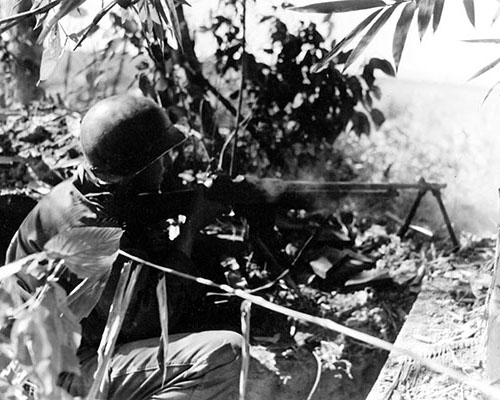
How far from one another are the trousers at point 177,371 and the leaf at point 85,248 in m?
1.13

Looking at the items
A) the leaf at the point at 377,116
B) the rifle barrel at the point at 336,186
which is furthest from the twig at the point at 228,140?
the leaf at the point at 377,116

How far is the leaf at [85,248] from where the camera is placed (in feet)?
4.78

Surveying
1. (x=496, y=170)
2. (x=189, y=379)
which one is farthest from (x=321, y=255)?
(x=496, y=170)

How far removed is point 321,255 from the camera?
3.52 meters

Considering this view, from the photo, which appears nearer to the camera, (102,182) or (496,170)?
(102,182)

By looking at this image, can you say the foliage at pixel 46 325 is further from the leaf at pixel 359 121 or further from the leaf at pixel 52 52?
the leaf at pixel 359 121

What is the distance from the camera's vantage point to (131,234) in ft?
9.16

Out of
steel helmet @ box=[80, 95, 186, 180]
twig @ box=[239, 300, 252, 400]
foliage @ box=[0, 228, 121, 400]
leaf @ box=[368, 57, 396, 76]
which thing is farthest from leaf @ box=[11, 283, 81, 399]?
leaf @ box=[368, 57, 396, 76]

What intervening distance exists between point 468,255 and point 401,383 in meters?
1.70

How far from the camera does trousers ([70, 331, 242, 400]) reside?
265cm

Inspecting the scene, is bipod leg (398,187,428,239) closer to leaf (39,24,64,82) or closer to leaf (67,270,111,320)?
leaf (39,24,64,82)

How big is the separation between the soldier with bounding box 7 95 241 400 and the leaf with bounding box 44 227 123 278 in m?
1.04

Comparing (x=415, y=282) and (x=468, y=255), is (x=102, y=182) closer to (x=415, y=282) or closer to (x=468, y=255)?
(x=415, y=282)

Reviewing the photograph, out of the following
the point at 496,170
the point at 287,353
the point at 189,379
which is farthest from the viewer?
the point at 496,170
